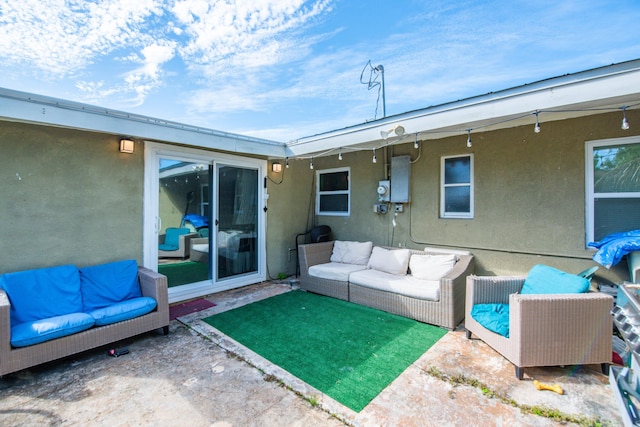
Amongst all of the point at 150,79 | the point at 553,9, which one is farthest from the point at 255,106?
the point at 553,9

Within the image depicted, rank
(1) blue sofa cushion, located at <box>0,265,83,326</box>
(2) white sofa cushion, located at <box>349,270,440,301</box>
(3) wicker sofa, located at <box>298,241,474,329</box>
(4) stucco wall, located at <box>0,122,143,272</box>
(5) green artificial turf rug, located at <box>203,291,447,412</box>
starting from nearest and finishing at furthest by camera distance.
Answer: (5) green artificial turf rug, located at <box>203,291,447,412</box>, (1) blue sofa cushion, located at <box>0,265,83,326</box>, (4) stucco wall, located at <box>0,122,143,272</box>, (3) wicker sofa, located at <box>298,241,474,329</box>, (2) white sofa cushion, located at <box>349,270,440,301</box>

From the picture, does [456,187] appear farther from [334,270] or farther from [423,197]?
[334,270]

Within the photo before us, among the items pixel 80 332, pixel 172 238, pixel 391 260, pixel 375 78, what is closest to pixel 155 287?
pixel 80 332

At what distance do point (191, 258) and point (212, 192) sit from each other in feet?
4.15

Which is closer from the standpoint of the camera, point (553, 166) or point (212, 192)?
point (553, 166)

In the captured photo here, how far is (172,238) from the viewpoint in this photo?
5.02 meters

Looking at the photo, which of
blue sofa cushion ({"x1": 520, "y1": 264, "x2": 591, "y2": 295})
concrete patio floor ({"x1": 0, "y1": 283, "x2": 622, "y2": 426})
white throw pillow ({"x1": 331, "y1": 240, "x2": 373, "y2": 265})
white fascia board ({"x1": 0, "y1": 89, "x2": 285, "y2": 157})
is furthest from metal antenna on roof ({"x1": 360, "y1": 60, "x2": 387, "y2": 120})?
concrete patio floor ({"x1": 0, "y1": 283, "x2": 622, "y2": 426})

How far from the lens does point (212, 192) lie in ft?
17.8

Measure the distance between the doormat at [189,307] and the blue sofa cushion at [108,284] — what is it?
0.70 meters

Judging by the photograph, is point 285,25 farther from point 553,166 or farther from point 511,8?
point 553,166

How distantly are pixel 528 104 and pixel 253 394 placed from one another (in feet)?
13.4

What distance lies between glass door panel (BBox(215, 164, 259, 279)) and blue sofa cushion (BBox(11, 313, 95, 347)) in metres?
2.54

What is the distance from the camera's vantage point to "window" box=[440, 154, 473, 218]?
496 cm

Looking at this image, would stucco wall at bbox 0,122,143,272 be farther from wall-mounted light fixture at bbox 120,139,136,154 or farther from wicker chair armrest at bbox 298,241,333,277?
wicker chair armrest at bbox 298,241,333,277
